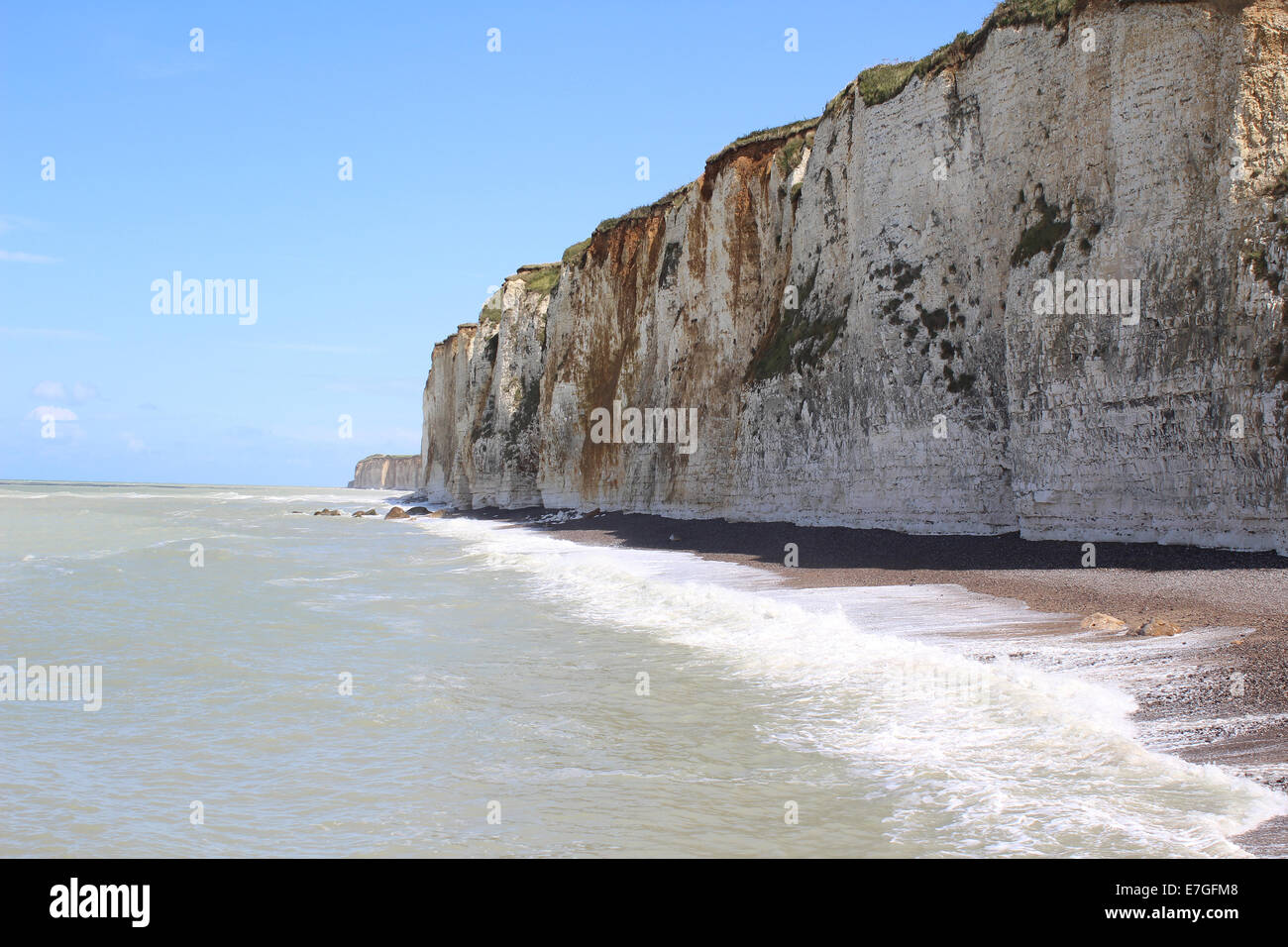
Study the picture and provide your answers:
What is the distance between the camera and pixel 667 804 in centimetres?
553

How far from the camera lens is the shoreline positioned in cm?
607

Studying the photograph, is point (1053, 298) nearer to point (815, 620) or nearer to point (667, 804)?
point (815, 620)

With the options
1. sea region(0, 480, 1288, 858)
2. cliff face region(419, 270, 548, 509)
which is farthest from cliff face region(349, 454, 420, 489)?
sea region(0, 480, 1288, 858)

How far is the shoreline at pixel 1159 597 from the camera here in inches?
239

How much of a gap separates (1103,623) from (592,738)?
590 cm

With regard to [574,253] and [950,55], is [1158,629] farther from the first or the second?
[574,253]

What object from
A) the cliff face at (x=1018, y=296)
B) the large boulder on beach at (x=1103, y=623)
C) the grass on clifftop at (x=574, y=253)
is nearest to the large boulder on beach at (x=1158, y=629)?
the large boulder on beach at (x=1103, y=623)

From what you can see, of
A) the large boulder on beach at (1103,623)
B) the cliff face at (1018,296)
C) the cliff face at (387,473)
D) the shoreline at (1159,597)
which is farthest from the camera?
the cliff face at (387,473)

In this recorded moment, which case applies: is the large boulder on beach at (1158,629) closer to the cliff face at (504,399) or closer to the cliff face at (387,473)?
the cliff face at (504,399)

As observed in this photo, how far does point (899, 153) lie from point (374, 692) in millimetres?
18910

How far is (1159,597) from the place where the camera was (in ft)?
36.5

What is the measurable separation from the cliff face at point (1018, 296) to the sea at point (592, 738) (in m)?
4.88

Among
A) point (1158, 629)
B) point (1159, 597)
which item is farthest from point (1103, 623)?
point (1159, 597)
